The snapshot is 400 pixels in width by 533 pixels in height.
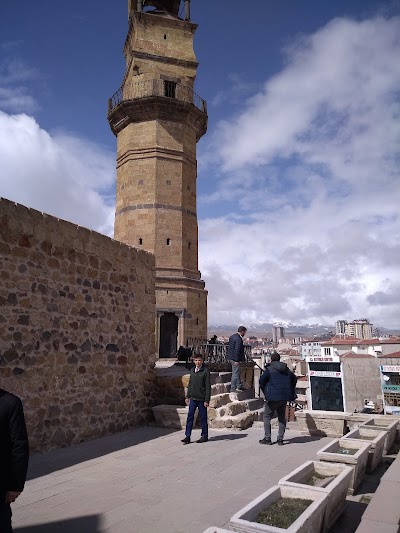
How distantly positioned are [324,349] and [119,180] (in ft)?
215

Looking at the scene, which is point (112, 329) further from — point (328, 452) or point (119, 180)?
point (119, 180)

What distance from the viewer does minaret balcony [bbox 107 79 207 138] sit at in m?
18.1

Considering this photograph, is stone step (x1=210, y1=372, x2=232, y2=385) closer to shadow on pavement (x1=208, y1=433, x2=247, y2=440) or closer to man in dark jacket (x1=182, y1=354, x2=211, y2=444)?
shadow on pavement (x1=208, y1=433, x2=247, y2=440)

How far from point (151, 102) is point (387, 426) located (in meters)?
15.6

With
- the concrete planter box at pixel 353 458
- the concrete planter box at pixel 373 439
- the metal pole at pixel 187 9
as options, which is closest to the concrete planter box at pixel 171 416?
the concrete planter box at pixel 373 439

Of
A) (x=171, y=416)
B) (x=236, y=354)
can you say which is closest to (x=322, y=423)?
(x=236, y=354)

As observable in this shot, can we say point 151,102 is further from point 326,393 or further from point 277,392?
point 326,393

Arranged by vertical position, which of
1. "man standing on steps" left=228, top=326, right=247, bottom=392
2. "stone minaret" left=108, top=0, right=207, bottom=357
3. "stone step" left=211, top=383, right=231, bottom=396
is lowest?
"stone step" left=211, top=383, right=231, bottom=396

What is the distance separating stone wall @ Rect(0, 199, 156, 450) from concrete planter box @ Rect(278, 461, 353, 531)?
3.81 m

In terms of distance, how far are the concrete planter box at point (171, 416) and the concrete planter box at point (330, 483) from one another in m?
3.84

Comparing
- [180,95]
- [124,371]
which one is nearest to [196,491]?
[124,371]

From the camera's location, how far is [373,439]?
5984 millimetres

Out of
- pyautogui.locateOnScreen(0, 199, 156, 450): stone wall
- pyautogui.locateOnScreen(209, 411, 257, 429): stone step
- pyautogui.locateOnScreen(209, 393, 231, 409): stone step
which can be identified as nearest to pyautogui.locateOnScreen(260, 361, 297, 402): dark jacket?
pyautogui.locateOnScreen(209, 411, 257, 429): stone step

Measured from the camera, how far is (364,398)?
4434cm
